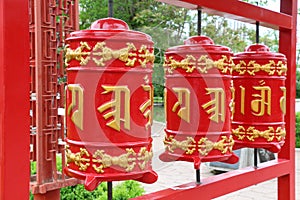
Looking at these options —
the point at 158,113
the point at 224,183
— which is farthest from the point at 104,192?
the point at 224,183

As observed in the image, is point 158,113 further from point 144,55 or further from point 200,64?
point 144,55

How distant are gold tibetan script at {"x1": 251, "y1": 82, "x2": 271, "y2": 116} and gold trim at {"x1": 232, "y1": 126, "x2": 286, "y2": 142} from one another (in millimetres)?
41

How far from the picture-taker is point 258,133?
102 cm

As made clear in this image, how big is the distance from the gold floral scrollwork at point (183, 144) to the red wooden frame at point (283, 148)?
0.09 metres

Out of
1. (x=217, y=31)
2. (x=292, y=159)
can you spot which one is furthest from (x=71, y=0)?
(x=217, y=31)

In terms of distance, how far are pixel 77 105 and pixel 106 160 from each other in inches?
3.8

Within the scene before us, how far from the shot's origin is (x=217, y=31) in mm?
4328

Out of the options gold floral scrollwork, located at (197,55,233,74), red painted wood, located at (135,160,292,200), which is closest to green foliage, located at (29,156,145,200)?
red painted wood, located at (135,160,292,200)

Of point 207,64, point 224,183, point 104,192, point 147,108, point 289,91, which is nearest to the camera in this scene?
point 147,108

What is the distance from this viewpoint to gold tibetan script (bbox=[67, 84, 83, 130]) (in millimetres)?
654

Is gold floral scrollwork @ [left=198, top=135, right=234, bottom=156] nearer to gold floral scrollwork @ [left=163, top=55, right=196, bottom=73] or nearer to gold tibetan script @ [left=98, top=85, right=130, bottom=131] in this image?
gold floral scrollwork @ [left=163, top=55, right=196, bottom=73]

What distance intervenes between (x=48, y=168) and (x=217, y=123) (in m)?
0.51

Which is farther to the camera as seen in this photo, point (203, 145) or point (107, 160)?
point (203, 145)

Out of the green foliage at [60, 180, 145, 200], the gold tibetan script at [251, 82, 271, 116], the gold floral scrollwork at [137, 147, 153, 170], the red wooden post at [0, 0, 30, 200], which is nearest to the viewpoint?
the red wooden post at [0, 0, 30, 200]
